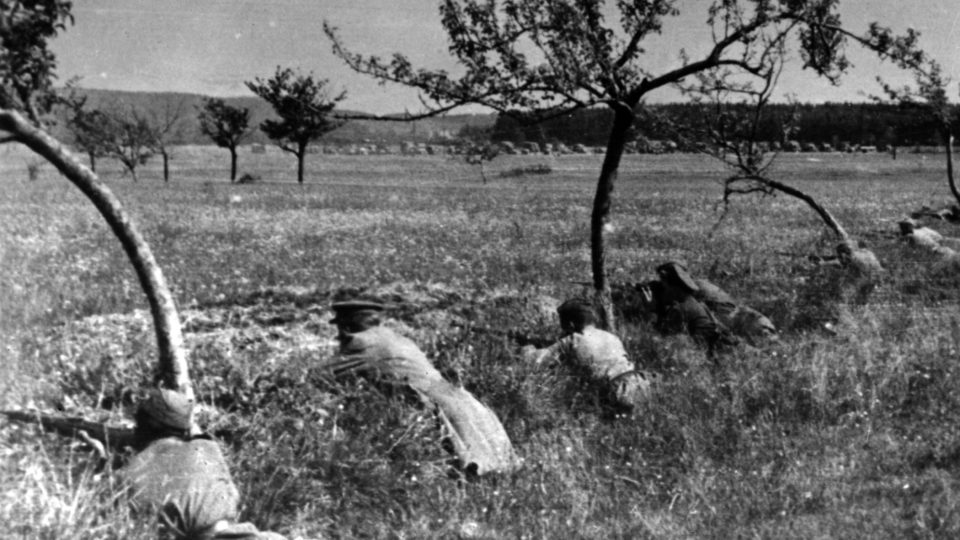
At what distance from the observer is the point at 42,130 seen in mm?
5281

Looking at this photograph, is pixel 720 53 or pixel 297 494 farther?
pixel 720 53

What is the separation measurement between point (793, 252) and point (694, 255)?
1718 mm

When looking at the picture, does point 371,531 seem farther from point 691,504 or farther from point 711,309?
point 711,309

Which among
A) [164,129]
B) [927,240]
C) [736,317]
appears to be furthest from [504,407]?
[164,129]

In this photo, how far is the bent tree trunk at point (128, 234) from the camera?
5180 mm

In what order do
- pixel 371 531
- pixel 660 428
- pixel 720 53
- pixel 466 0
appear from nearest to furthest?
pixel 371 531, pixel 660 428, pixel 466 0, pixel 720 53

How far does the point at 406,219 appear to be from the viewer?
2306cm

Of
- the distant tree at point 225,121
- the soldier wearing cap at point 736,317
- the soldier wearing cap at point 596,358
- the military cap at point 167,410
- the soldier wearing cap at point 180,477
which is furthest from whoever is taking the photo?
the distant tree at point 225,121

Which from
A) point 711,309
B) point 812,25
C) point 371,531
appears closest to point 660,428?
point 371,531

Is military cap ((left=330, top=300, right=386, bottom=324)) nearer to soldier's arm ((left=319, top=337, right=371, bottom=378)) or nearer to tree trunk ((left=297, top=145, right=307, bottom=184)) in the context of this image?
soldier's arm ((left=319, top=337, right=371, bottom=378))

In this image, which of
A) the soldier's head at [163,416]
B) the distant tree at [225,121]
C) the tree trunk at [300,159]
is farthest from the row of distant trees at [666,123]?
the distant tree at [225,121]

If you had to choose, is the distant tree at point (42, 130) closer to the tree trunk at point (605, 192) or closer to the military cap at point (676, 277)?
the tree trunk at point (605, 192)

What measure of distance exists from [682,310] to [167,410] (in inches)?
223

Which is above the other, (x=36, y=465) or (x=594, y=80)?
(x=594, y=80)
